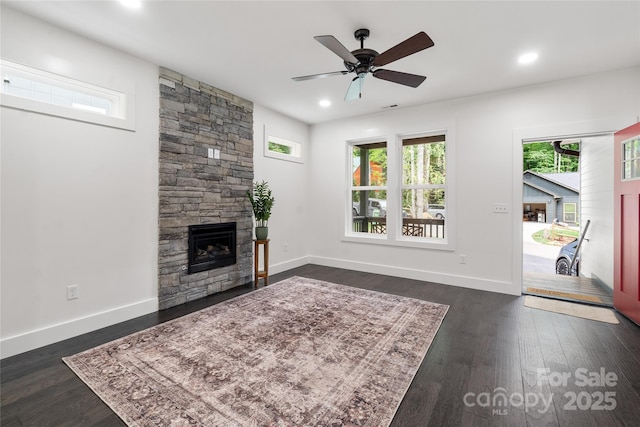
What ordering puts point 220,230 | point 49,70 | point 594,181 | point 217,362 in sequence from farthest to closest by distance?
point 594,181
point 220,230
point 49,70
point 217,362

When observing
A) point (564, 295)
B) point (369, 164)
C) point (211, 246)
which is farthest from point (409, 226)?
point (211, 246)

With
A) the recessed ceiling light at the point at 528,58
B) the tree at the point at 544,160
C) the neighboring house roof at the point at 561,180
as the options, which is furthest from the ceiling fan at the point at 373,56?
the tree at the point at 544,160

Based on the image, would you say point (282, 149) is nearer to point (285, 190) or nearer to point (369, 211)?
point (285, 190)

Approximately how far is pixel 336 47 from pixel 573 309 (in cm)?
384

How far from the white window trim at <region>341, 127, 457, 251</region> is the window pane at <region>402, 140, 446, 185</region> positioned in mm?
131

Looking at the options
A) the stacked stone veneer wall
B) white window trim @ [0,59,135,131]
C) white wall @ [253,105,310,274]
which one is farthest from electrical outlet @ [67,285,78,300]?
white wall @ [253,105,310,274]

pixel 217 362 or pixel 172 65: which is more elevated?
pixel 172 65

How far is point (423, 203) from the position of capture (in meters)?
4.82

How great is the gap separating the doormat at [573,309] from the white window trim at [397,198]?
118cm

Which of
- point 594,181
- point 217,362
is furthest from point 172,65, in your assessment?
point 594,181

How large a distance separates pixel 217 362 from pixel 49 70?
2918 mm

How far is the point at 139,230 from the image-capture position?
3096 mm

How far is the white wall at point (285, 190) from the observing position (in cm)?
462

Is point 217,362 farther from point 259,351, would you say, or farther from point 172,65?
point 172,65
